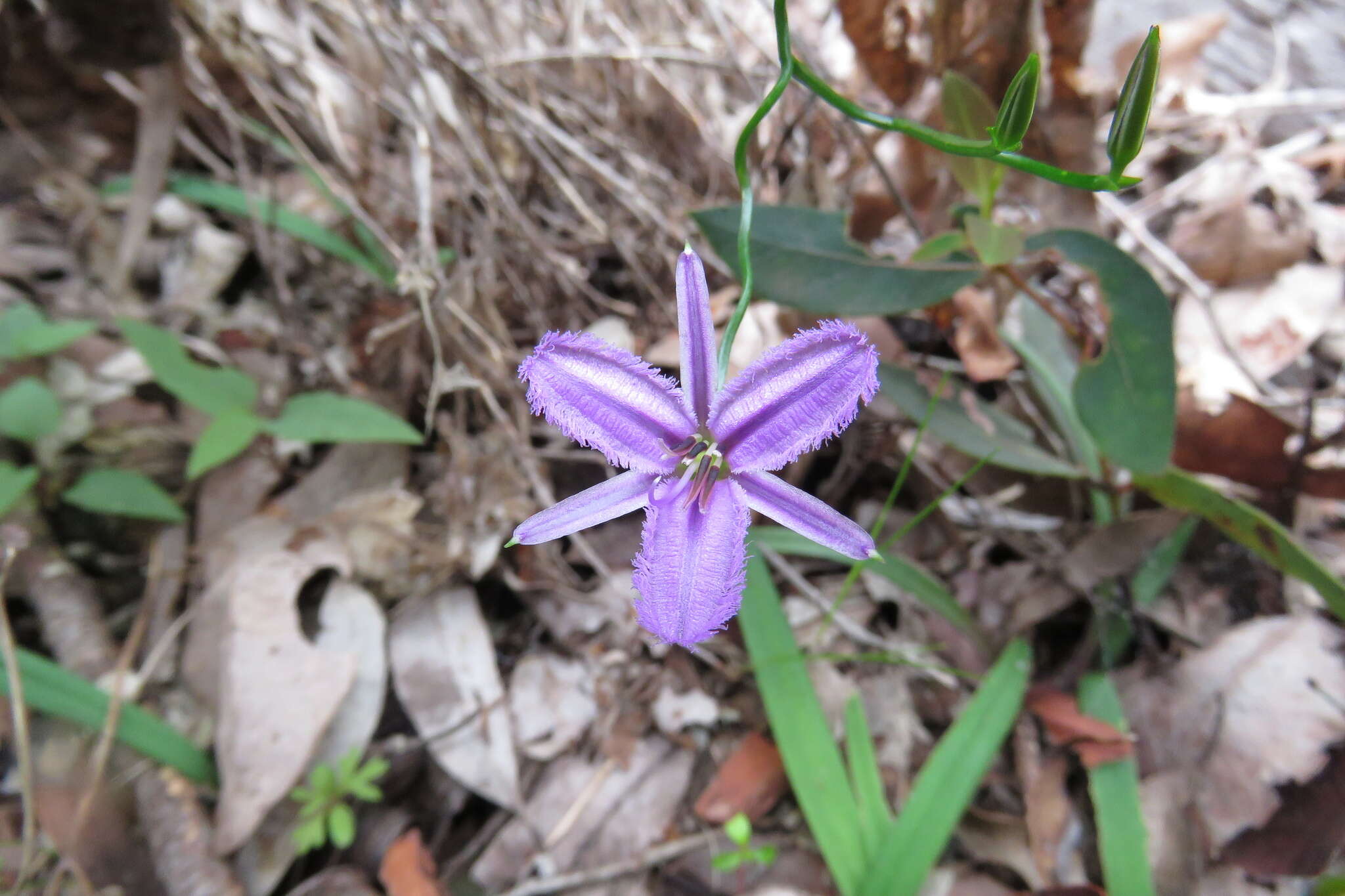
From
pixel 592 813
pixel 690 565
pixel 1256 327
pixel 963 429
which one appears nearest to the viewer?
pixel 690 565

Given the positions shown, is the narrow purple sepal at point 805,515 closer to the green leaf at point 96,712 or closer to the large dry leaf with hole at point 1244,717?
the large dry leaf with hole at point 1244,717

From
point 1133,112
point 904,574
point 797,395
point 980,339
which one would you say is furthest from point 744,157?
point 904,574

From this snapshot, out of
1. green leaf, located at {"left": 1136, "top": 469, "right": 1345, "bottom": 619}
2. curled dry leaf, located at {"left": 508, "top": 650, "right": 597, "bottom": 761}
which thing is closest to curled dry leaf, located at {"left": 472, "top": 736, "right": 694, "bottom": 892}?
curled dry leaf, located at {"left": 508, "top": 650, "right": 597, "bottom": 761}

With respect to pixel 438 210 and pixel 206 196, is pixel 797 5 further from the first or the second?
pixel 206 196

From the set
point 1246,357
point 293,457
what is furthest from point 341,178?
point 1246,357

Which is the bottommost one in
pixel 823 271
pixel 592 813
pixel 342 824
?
pixel 592 813

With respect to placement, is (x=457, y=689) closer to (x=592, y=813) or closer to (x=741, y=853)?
(x=592, y=813)

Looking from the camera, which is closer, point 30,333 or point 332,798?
point 332,798

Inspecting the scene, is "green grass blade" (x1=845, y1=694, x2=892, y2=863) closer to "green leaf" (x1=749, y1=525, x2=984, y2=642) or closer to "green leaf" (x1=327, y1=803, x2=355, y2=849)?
"green leaf" (x1=749, y1=525, x2=984, y2=642)
